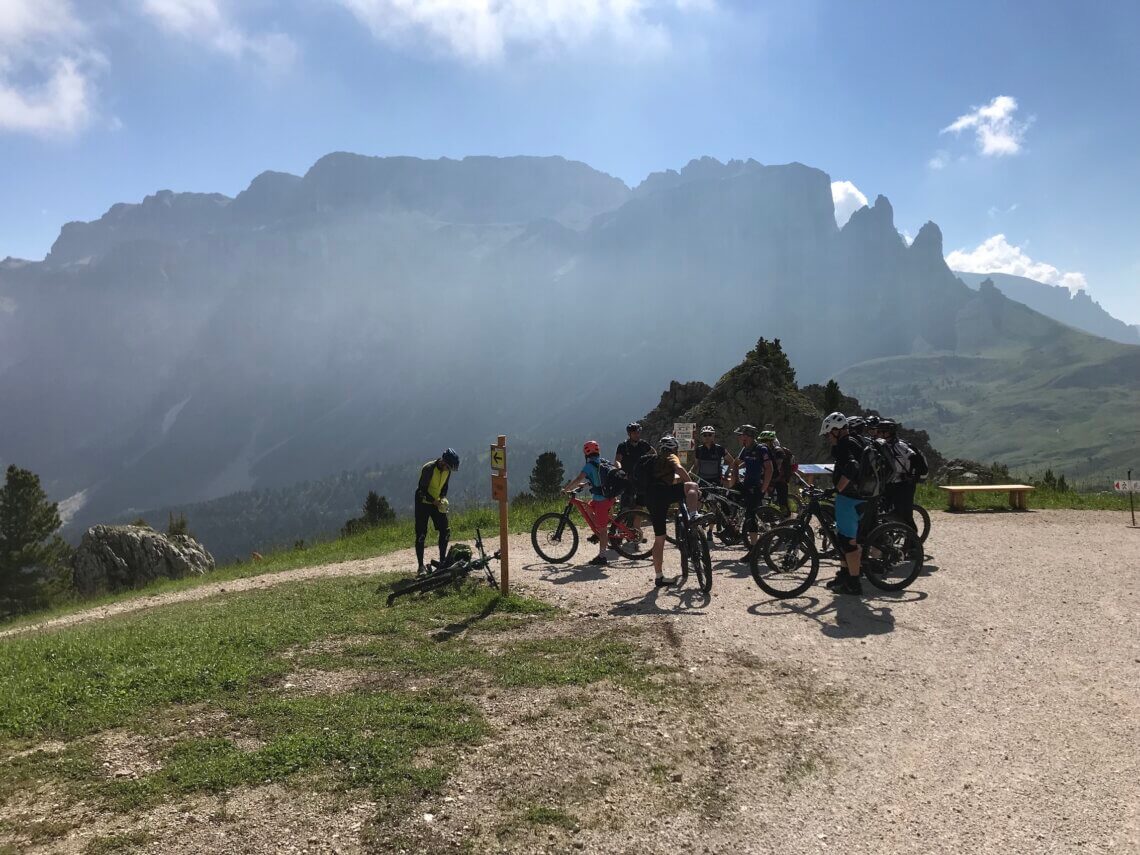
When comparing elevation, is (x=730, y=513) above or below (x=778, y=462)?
below

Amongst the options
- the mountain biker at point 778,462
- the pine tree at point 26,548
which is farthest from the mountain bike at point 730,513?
the pine tree at point 26,548

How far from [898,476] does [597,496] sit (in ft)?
17.4

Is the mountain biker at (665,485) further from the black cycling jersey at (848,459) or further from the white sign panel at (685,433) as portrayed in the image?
the white sign panel at (685,433)

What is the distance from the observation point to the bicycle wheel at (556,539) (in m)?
13.5

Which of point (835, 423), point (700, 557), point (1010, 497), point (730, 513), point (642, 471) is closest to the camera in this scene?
point (835, 423)

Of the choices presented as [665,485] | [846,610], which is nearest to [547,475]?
[665,485]

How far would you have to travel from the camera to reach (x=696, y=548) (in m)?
10.5

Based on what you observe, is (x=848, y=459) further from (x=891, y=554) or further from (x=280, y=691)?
(x=280, y=691)

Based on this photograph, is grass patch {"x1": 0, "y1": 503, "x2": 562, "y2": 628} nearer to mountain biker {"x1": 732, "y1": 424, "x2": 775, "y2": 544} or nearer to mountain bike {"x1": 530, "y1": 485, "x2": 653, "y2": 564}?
mountain bike {"x1": 530, "y1": 485, "x2": 653, "y2": 564}

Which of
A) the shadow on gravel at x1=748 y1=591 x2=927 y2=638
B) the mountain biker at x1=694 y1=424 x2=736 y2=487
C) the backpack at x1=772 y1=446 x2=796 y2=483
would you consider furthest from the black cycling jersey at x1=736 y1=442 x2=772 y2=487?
the shadow on gravel at x1=748 y1=591 x2=927 y2=638

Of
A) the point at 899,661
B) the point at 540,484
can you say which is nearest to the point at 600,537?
the point at 899,661

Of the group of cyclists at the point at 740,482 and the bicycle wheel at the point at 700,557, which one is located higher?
the group of cyclists at the point at 740,482

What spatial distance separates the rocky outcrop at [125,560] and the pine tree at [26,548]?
19.6 meters

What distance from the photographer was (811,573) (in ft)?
33.2
